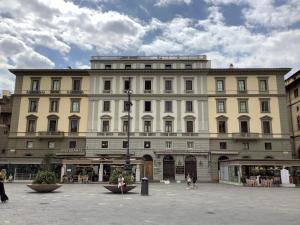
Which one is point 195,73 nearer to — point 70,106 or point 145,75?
point 145,75

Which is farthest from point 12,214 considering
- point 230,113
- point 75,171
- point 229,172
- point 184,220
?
point 230,113

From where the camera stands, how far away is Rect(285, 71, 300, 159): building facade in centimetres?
4597

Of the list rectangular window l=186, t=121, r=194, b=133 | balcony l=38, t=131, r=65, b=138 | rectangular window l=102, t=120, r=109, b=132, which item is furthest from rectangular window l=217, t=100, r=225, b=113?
balcony l=38, t=131, r=65, b=138

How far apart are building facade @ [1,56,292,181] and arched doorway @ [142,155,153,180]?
Answer: 14 centimetres

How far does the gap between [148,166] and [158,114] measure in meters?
7.61

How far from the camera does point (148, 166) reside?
42.4 m

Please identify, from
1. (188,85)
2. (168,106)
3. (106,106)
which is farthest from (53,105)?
(188,85)

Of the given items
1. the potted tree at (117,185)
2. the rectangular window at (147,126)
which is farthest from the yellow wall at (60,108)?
the potted tree at (117,185)

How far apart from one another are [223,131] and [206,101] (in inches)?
197

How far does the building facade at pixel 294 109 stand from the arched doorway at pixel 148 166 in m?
22.9

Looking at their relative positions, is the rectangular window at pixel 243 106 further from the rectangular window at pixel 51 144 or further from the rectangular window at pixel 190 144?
the rectangular window at pixel 51 144

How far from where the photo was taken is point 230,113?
43344 mm

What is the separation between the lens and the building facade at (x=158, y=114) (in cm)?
4219

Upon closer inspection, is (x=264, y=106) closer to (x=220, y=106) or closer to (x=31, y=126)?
(x=220, y=106)
